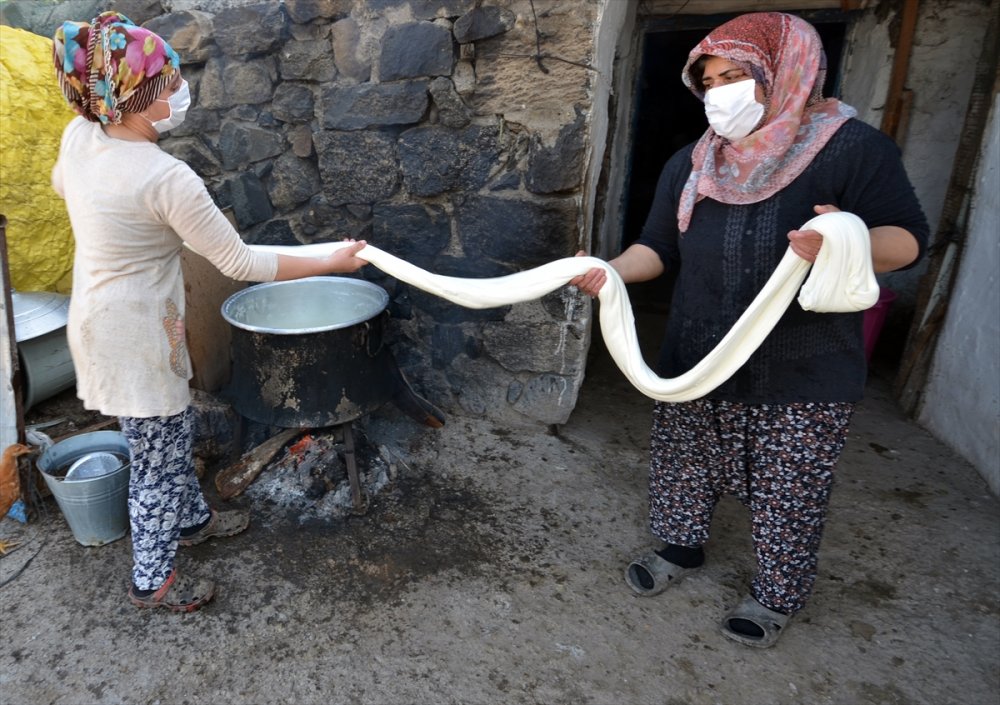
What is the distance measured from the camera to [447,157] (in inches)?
114

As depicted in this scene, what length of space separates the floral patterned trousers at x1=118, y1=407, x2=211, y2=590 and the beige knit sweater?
0.13 metres

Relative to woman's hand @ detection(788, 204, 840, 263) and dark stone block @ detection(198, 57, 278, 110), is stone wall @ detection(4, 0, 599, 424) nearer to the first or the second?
dark stone block @ detection(198, 57, 278, 110)

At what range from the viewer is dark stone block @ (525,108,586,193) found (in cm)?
269

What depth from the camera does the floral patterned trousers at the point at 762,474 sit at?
6.21 ft

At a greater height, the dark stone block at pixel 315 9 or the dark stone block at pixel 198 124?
the dark stone block at pixel 315 9

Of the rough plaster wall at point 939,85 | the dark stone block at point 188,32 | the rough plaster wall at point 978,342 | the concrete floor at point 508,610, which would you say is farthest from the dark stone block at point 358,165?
the rough plaster wall at point 939,85

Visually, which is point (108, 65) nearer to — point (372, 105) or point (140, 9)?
point (372, 105)

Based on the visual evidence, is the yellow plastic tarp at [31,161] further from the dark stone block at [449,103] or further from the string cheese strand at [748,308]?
the dark stone block at [449,103]

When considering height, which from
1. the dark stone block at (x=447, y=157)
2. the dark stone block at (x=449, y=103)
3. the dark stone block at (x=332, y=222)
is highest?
the dark stone block at (x=449, y=103)

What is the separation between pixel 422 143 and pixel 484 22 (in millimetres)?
575

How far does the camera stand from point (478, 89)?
9.05 ft

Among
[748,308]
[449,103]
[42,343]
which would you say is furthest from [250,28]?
[748,308]

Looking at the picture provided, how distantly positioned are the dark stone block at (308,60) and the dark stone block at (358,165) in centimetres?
26

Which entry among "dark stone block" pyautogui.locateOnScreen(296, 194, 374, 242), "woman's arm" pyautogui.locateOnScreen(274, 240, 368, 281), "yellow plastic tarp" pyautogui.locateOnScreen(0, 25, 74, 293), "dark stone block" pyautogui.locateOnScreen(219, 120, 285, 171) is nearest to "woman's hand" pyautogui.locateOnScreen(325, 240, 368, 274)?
"woman's arm" pyautogui.locateOnScreen(274, 240, 368, 281)
